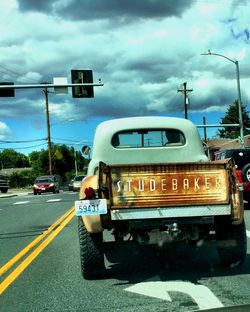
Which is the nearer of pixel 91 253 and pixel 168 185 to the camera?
pixel 168 185

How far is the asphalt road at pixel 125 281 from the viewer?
19.7 ft

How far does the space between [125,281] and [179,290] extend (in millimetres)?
913

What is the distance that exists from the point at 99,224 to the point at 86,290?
2.72 ft

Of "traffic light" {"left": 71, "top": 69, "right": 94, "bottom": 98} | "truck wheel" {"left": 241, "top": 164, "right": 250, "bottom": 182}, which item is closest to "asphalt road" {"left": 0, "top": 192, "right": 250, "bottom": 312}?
"truck wheel" {"left": 241, "top": 164, "right": 250, "bottom": 182}

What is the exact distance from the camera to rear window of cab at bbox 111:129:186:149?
8.88 m

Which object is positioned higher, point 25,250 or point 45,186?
point 45,186

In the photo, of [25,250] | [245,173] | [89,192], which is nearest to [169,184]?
[89,192]

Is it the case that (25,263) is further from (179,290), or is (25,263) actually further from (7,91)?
(7,91)

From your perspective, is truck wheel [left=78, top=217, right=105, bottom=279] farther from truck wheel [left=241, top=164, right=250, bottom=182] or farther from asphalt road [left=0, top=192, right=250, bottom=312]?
truck wheel [left=241, top=164, right=250, bottom=182]

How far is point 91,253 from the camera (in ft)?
23.7

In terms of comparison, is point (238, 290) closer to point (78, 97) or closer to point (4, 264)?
point (4, 264)

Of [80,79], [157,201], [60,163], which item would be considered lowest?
[157,201]

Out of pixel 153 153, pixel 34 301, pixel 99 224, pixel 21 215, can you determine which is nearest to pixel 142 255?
pixel 153 153

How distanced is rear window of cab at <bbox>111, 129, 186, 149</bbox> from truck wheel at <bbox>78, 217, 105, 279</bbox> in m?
2.02
